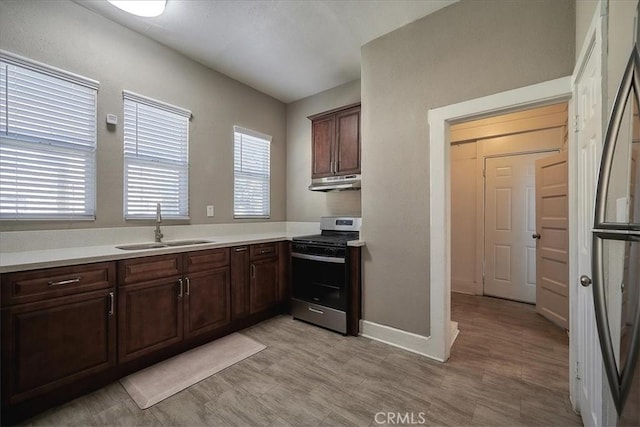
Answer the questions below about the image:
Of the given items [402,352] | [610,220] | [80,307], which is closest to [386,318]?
[402,352]

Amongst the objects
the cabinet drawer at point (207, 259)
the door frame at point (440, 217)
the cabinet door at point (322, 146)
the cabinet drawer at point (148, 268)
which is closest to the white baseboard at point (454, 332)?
the door frame at point (440, 217)

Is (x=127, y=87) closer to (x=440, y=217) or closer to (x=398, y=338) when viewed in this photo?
(x=440, y=217)

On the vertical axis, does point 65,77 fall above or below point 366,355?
above

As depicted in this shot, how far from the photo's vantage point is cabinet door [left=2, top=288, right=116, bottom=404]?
4.76 ft

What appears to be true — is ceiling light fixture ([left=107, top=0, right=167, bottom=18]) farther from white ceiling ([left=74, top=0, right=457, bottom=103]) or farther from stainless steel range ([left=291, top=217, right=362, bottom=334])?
stainless steel range ([left=291, top=217, right=362, bottom=334])

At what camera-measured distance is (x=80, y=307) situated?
5.51ft

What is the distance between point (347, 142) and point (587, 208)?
7.07 ft

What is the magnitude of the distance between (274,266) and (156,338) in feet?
4.26

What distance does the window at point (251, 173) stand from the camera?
11.2ft

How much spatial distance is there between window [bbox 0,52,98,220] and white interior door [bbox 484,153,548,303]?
4678mm

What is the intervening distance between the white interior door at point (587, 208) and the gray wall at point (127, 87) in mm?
3187

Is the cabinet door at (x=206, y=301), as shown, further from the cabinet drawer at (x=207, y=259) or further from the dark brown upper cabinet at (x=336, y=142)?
the dark brown upper cabinet at (x=336, y=142)

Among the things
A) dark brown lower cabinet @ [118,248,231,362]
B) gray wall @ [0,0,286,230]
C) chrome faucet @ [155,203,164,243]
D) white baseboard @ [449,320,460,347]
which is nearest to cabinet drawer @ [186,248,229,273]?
dark brown lower cabinet @ [118,248,231,362]

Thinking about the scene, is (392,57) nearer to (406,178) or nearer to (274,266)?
(406,178)
